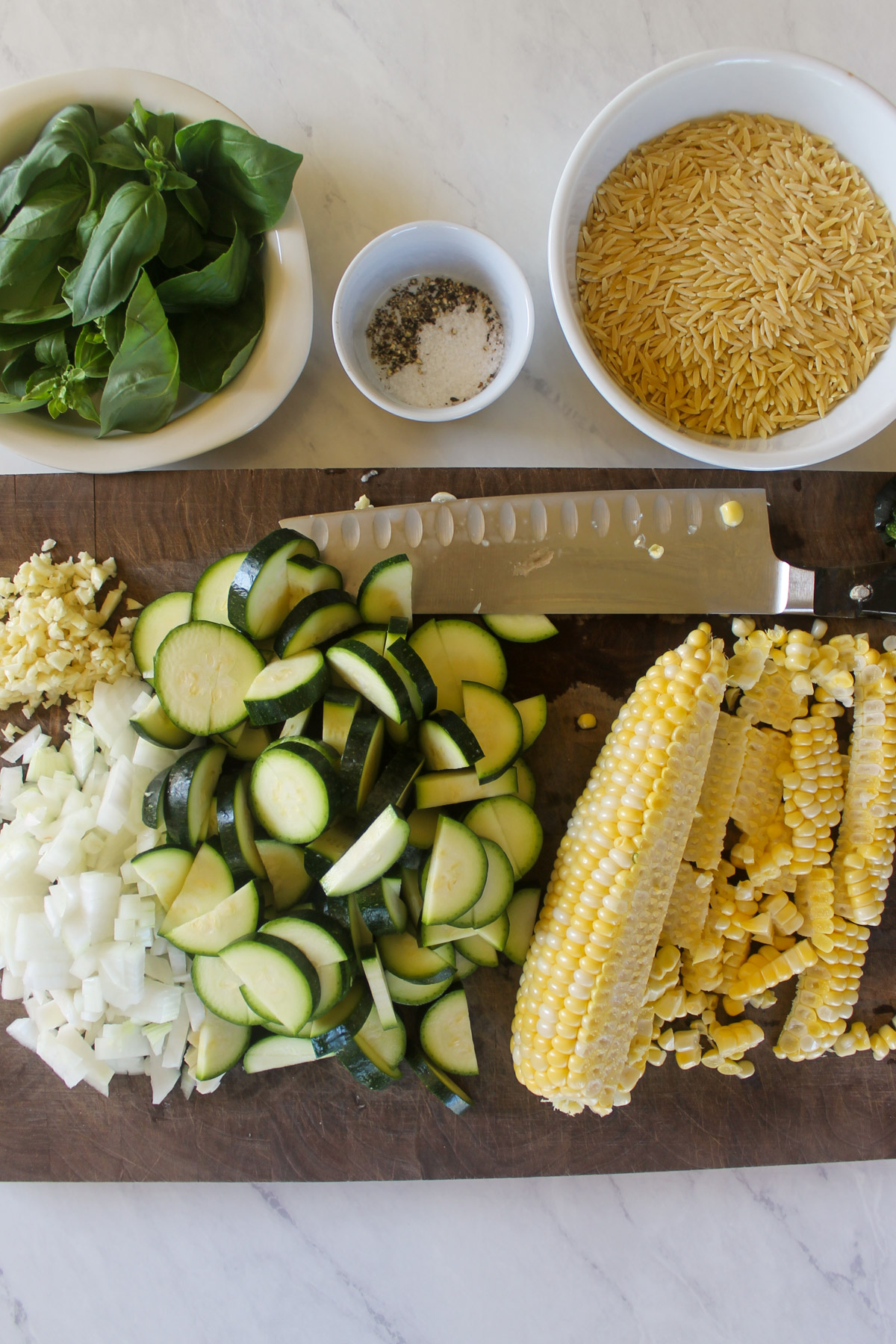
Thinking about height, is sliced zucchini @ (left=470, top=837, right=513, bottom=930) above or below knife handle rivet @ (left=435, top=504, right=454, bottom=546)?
below

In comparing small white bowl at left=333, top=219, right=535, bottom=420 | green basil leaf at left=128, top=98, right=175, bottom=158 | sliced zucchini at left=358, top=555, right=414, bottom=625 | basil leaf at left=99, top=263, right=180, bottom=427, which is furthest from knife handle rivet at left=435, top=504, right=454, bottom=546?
green basil leaf at left=128, top=98, right=175, bottom=158

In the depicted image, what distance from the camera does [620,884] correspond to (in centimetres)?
173

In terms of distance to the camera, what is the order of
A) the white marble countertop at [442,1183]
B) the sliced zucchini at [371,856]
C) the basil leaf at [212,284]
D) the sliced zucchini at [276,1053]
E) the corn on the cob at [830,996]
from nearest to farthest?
the sliced zucchini at [371,856], the basil leaf at [212,284], the sliced zucchini at [276,1053], the corn on the cob at [830,996], the white marble countertop at [442,1183]

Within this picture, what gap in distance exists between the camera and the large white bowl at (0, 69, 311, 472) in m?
1.95

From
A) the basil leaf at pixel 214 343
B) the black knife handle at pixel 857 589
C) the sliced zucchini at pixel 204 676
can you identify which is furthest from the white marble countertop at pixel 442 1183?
the sliced zucchini at pixel 204 676

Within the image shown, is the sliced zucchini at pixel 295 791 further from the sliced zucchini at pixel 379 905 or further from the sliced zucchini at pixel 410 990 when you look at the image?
the sliced zucchini at pixel 410 990

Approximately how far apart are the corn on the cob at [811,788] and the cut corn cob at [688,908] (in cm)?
23

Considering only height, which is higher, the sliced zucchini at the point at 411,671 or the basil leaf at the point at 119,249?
the basil leaf at the point at 119,249

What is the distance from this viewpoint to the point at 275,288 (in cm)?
198

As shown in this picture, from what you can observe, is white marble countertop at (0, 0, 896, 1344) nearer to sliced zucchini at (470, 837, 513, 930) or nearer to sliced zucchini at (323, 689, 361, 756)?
sliced zucchini at (323, 689, 361, 756)

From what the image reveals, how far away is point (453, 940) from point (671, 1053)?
0.70 m

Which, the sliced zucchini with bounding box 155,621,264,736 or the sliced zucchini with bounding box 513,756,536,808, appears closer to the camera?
the sliced zucchini with bounding box 155,621,264,736

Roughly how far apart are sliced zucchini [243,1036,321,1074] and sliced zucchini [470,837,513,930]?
0.50m

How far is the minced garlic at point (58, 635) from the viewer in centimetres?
200
